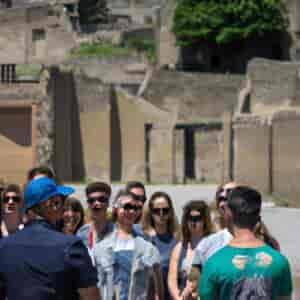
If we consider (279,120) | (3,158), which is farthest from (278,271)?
(3,158)

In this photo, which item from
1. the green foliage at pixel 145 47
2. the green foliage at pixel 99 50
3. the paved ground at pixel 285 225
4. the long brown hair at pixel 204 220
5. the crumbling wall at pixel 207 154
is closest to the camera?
the long brown hair at pixel 204 220

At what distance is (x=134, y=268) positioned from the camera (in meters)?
7.23

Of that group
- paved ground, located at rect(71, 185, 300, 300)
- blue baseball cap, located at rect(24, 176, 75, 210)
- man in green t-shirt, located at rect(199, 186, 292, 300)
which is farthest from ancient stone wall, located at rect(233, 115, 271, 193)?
man in green t-shirt, located at rect(199, 186, 292, 300)

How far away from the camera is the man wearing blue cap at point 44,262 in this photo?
5469 millimetres

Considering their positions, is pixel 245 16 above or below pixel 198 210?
above

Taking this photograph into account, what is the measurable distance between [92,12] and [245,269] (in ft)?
219

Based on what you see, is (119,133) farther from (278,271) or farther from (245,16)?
(278,271)

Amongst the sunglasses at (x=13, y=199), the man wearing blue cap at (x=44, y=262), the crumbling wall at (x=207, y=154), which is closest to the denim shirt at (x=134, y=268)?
the sunglasses at (x=13, y=199)

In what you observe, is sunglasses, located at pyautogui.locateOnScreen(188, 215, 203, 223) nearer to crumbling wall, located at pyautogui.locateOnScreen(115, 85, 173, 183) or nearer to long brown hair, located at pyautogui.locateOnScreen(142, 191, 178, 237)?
long brown hair, located at pyautogui.locateOnScreen(142, 191, 178, 237)

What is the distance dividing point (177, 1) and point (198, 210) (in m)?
50.9

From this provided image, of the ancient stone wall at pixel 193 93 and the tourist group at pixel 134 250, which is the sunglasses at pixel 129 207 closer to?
the tourist group at pixel 134 250

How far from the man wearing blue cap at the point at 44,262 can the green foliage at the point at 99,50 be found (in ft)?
158

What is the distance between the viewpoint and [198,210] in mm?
7988

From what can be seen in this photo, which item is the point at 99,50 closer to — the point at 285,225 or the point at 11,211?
Answer: the point at 285,225
